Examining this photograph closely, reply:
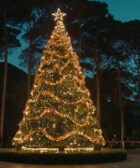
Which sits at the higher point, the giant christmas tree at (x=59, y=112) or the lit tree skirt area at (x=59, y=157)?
the giant christmas tree at (x=59, y=112)

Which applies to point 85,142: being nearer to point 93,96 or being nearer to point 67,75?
point 67,75

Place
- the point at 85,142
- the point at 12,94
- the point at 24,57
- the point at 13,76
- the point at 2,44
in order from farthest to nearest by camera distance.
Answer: the point at 13,76 < the point at 12,94 < the point at 24,57 < the point at 2,44 < the point at 85,142

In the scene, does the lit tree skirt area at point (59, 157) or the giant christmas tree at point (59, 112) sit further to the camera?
the giant christmas tree at point (59, 112)

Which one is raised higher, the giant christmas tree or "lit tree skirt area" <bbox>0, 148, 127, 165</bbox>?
the giant christmas tree

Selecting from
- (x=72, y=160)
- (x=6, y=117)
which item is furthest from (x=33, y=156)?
(x=6, y=117)

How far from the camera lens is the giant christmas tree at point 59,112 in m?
11.3

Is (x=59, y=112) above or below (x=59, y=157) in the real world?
above

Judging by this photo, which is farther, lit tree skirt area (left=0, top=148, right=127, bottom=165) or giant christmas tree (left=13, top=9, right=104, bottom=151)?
giant christmas tree (left=13, top=9, right=104, bottom=151)

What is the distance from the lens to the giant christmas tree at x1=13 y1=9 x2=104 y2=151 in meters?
11.3

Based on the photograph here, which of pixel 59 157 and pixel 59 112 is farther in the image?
pixel 59 112

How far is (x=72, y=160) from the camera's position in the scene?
986cm

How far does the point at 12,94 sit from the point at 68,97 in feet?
46.4

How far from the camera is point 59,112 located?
451 inches

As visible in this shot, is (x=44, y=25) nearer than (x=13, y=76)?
Yes
